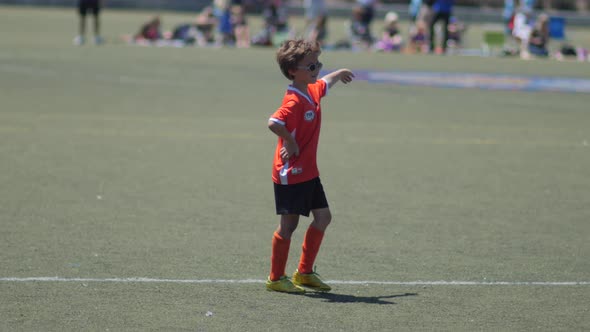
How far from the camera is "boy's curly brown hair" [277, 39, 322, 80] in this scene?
271 inches

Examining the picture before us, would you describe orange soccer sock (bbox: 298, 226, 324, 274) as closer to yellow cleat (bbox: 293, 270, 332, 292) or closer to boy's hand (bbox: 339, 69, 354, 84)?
yellow cleat (bbox: 293, 270, 332, 292)

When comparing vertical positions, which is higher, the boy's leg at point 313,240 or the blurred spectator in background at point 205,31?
the boy's leg at point 313,240

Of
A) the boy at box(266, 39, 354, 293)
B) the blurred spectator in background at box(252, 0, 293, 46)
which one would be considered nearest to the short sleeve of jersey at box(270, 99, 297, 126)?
the boy at box(266, 39, 354, 293)

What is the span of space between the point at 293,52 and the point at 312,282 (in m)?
1.50

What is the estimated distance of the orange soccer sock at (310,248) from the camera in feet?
23.1

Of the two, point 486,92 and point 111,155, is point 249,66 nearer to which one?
point 486,92

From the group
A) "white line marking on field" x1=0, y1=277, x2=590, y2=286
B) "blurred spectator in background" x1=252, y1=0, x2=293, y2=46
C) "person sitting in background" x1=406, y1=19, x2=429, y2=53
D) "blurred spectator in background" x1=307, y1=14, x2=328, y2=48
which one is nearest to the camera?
"white line marking on field" x1=0, y1=277, x2=590, y2=286

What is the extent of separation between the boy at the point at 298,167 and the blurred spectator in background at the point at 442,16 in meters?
23.8

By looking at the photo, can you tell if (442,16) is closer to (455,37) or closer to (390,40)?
(390,40)

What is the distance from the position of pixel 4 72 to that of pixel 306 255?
16.3m

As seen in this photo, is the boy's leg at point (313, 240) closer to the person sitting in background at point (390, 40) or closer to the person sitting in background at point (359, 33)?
the person sitting in background at point (390, 40)

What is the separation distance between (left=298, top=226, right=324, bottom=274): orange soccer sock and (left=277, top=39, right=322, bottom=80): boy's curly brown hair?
1037mm

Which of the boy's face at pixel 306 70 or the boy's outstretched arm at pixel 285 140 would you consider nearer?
the boy's outstretched arm at pixel 285 140

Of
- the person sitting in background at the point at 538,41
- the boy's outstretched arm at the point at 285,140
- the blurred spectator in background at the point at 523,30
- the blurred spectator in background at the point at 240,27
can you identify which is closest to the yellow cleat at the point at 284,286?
the boy's outstretched arm at the point at 285,140
